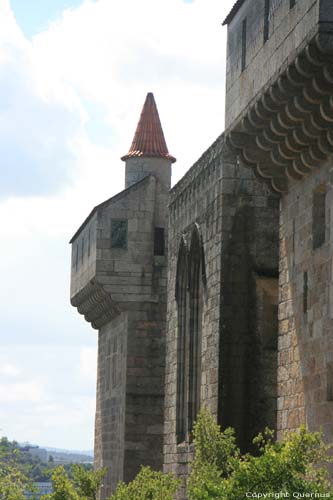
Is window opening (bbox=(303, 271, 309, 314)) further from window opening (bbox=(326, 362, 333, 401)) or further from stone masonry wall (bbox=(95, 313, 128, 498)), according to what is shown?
stone masonry wall (bbox=(95, 313, 128, 498))

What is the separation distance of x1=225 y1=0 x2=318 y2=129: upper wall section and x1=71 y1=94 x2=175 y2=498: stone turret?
13877mm

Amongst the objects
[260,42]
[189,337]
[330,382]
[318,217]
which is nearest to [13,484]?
[189,337]

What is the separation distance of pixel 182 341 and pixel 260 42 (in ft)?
32.8

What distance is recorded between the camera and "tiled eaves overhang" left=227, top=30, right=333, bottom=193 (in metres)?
20.7

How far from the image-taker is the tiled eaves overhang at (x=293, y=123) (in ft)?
68.0

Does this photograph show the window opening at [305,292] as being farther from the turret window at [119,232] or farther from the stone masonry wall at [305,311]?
the turret window at [119,232]

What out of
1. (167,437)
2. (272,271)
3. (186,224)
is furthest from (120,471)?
(272,271)

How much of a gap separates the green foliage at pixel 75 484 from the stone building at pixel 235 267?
190 cm

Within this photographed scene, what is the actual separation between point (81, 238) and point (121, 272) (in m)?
3.35

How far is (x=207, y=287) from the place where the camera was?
30469 mm

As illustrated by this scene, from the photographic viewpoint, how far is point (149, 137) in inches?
1706

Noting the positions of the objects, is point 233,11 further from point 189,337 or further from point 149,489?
point 189,337

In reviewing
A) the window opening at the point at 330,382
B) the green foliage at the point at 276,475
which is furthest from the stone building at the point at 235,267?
the green foliage at the point at 276,475

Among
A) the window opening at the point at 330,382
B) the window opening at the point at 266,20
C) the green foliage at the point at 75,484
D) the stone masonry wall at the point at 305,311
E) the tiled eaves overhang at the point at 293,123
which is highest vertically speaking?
the window opening at the point at 266,20
